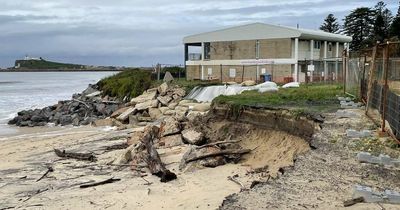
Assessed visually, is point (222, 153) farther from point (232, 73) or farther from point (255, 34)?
point (255, 34)

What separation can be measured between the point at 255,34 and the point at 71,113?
1950 centimetres

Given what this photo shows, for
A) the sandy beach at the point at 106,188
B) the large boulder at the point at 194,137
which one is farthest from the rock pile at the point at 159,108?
the sandy beach at the point at 106,188

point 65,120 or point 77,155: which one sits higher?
point 77,155

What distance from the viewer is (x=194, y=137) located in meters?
15.9

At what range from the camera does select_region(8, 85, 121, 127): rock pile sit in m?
32.6

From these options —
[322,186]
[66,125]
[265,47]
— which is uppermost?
[265,47]

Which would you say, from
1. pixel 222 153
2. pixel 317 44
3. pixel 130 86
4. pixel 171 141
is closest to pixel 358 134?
pixel 222 153

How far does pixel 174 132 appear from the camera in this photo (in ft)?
58.9

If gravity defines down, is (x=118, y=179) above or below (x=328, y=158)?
below

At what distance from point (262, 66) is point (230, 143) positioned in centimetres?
3241

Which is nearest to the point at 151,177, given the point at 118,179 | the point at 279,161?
the point at 118,179

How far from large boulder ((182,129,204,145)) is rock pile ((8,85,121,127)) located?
54.1ft

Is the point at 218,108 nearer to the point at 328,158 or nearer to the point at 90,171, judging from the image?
the point at 90,171

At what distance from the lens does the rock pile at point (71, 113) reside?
107ft
